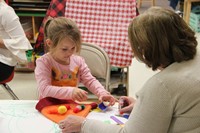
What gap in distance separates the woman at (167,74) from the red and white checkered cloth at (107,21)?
1.18 metres

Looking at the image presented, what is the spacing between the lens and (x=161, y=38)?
908 millimetres

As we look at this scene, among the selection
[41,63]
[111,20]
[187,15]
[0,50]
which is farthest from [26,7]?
[187,15]

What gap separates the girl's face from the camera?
1.49m

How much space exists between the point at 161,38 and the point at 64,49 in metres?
0.69

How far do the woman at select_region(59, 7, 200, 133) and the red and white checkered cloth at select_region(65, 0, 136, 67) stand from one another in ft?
3.86

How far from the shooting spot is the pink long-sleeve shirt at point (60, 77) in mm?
1440

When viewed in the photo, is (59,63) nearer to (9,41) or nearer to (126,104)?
(126,104)

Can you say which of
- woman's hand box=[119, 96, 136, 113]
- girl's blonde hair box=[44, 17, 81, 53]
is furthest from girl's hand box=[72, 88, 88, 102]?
girl's blonde hair box=[44, 17, 81, 53]

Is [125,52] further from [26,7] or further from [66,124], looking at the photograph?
[26,7]

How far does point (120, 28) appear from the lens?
217 cm

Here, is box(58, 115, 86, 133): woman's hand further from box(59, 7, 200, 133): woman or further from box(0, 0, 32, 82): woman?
box(0, 0, 32, 82): woman

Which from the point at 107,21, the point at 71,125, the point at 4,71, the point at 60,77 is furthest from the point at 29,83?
the point at 71,125

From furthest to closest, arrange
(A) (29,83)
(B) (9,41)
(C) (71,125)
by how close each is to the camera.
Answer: (A) (29,83), (B) (9,41), (C) (71,125)

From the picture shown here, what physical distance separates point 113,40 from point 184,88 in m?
1.31
